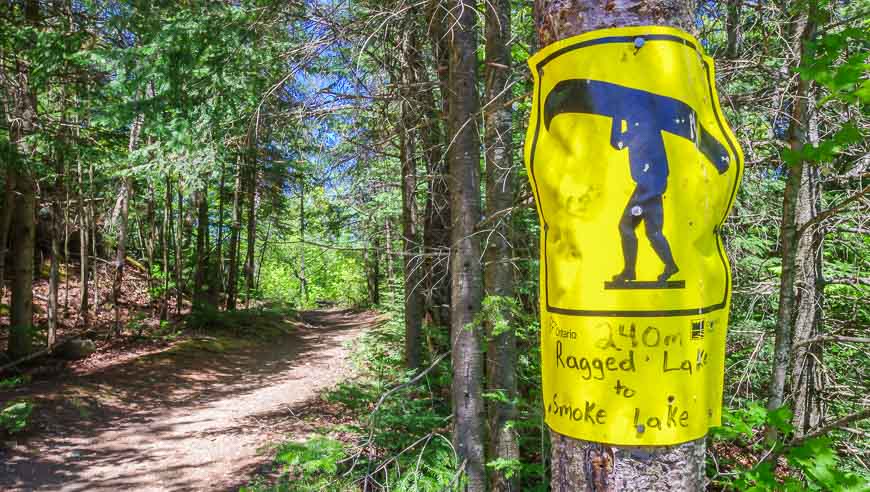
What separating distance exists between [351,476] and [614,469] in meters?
3.19

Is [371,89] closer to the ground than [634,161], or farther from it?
farther from it

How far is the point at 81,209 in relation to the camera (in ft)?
38.0

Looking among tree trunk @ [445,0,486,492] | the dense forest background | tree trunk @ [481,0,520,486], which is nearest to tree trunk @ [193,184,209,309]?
the dense forest background

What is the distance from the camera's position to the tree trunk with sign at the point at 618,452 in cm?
109

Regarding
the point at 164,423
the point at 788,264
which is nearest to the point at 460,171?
the point at 788,264

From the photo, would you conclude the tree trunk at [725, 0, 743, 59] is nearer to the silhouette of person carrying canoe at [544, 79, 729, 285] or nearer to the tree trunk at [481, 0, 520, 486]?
the tree trunk at [481, 0, 520, 486]

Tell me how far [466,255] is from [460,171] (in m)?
0.61

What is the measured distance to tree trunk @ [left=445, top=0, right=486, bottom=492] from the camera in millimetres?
3514

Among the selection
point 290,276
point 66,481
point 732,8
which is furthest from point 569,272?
point 290,276

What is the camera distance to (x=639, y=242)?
112 centimetres

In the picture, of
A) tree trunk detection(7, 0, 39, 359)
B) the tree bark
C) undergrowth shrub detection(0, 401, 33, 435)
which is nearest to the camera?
undergrowth shrub detection(0, 401, 33, 435)

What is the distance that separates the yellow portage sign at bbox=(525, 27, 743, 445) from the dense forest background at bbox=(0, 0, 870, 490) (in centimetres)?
20

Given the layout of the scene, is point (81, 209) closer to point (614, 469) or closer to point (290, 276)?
point (614, 469)

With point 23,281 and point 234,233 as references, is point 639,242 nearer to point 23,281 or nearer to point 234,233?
point 23,281
